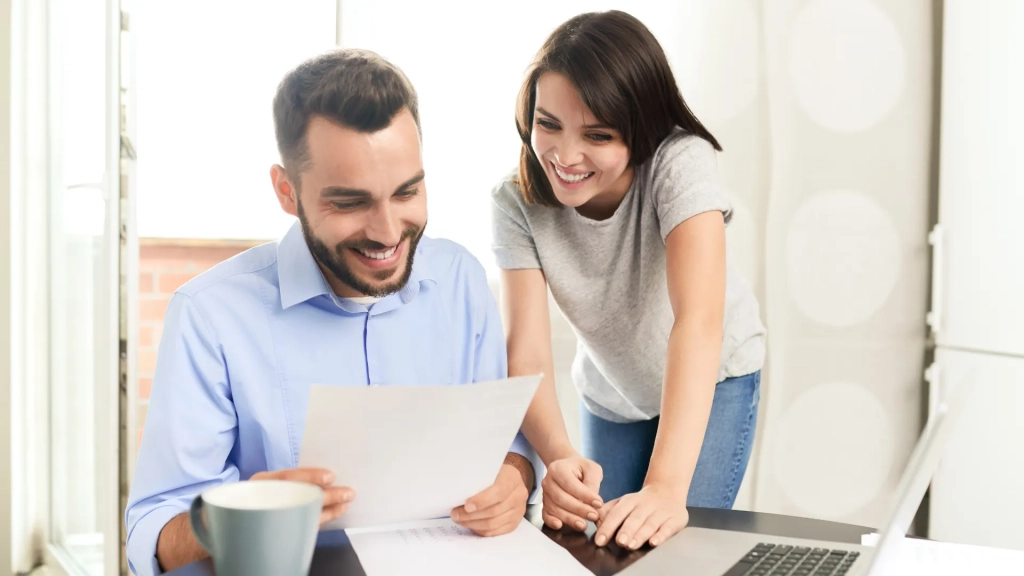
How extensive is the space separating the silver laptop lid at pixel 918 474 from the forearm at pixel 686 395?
0.36 meters

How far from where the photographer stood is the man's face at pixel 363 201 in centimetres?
103

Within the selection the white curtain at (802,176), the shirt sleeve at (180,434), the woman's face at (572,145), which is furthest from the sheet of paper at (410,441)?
the white curtain at (802,176)

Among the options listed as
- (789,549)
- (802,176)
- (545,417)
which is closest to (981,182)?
(802,176)

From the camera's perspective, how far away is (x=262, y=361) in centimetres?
105

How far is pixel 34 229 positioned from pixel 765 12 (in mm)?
2031

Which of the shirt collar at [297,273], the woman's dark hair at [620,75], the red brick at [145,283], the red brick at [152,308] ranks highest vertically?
the woman's dark hair at [620,75]

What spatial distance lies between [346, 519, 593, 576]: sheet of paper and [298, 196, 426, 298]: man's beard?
0.31m

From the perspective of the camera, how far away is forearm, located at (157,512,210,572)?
86cm

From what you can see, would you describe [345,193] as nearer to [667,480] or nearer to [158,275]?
[667,480]

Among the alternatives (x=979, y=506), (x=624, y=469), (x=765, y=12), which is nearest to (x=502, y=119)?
(x=765, y=12)

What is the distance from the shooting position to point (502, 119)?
2.25 m

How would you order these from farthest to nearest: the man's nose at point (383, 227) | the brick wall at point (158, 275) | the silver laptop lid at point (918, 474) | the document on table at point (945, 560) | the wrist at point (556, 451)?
the brick wall at point (158, 275), the wrist at point (556, 451), the man's nose at point (383, 227), the document on table at point (945, 560), the silver laptop lid at point (918, 474)

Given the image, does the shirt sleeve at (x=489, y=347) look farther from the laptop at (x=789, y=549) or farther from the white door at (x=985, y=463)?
the white door at (x=985, y=463)

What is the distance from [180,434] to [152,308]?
1860mm
